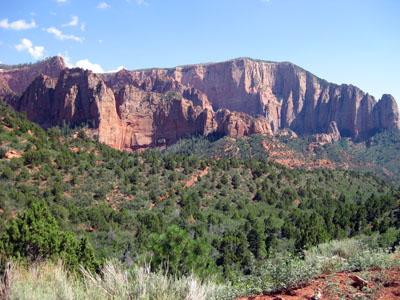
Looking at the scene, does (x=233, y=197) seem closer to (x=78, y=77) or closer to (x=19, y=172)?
(x=19, y=172)

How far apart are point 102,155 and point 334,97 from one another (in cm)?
14613

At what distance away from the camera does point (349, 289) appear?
6000 millimetres

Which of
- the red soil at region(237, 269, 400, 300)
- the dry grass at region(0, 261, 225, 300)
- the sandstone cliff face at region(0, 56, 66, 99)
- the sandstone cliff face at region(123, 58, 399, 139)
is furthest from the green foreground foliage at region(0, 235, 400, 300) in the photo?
the sandstone cliff face at region(0, 56, 66, 99)

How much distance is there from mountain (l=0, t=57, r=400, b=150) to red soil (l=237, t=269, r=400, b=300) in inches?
3433

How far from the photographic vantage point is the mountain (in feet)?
330

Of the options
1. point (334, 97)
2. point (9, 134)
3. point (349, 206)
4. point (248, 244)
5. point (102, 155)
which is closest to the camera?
Result: point (248, 244)

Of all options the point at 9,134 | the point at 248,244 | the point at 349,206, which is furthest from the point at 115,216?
the point at 349,206

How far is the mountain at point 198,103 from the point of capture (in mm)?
100469

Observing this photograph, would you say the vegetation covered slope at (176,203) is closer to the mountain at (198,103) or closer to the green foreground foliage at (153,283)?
the green foreground foliage at (153,283)

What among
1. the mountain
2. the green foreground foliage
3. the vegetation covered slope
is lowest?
the vegetation covered slope

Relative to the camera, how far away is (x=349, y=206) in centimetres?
3856

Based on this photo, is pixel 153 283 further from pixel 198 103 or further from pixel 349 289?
pixel 198 103

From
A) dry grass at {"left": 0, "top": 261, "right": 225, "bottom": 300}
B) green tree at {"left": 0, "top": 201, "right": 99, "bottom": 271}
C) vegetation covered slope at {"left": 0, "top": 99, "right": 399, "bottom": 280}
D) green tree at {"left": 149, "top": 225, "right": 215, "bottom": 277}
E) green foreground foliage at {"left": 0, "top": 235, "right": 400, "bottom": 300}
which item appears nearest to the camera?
dry grass at {"left": 0, "top": 261, "right": 225, "bottom": 300}

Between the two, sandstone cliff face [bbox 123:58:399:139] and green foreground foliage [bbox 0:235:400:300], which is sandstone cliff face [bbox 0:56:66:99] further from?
green foreground foliage [bbox 0:235:400:300]
